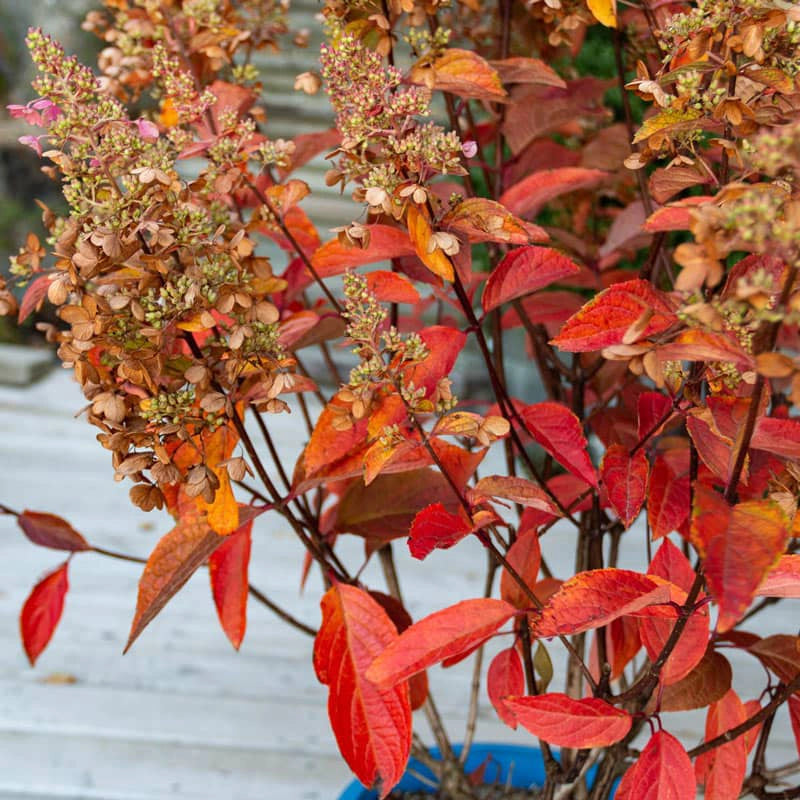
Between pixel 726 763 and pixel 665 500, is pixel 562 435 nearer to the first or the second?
pixel 665 500

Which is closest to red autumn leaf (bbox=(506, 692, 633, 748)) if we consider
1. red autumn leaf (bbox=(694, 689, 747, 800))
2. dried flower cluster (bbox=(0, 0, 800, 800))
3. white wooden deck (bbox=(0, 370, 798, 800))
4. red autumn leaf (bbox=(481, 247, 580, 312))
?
dried flower cluster (bbox=(0, 0, 800, 800))

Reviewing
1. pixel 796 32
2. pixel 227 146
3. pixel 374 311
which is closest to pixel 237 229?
pixel 227 146

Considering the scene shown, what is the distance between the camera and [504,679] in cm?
56

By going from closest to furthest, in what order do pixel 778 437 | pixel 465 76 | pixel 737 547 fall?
pixel 737 547 → pixel 778 437 → pixel 465 76

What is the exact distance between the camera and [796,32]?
1.26ft

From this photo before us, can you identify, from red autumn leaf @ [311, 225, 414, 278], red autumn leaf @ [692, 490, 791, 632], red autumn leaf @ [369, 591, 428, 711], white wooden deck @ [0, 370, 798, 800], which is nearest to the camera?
red autumn leaf @ [692, 490, 791, 632]

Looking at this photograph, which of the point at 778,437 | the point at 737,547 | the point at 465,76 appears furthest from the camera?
the point at 465,76

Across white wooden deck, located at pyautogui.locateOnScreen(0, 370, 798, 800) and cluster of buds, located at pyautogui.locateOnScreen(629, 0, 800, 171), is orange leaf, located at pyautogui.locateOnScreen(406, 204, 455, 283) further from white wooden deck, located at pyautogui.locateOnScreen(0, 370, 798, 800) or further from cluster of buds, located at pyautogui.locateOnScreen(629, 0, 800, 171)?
white wooden deck, located at pyautogui.locateOnScreen(0, 370, 798, 800)

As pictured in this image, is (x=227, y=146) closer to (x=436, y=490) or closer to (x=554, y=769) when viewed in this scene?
(x=436, y=490)

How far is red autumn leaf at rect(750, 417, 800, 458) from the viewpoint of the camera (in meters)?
0.42

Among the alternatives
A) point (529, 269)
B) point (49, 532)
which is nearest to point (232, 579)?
point (49, 532)

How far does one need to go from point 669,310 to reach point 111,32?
1.52 feet

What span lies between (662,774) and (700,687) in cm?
7

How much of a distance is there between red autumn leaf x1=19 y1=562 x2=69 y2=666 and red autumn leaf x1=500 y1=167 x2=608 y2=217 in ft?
1.36
